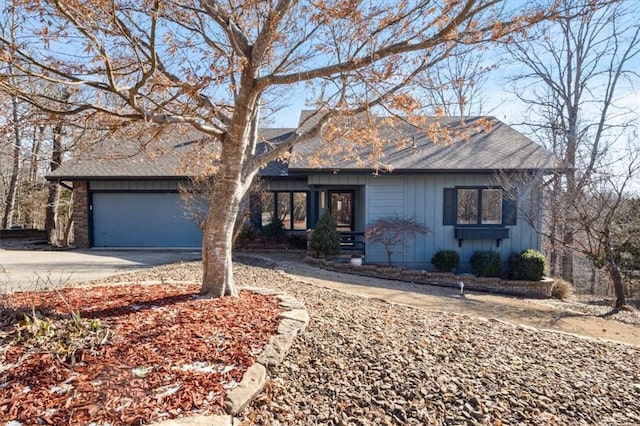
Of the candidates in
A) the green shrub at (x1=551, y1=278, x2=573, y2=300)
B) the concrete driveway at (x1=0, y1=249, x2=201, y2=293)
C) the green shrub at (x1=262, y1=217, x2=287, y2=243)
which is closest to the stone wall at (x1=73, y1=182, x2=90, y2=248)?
the concrete driveway at (x1=0, y1=249, x2=201, y2=293)

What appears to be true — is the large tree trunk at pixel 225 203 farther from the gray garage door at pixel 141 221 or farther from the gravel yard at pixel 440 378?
the gray garage door at pixel 141 221

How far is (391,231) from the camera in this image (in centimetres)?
1054

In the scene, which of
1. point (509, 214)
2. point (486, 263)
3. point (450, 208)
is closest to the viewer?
point (486, 263)

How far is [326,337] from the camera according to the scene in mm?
3441

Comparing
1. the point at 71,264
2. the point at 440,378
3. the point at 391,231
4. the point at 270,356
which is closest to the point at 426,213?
the point at 391,231

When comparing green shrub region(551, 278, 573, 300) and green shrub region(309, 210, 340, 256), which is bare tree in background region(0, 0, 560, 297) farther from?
green shrub region(551, 278, 573, 300)

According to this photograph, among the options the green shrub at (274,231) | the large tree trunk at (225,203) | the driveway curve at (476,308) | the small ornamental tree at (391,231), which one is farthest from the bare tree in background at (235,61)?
the green shrub at (274,231)

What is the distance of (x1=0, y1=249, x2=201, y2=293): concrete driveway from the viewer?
7.13m

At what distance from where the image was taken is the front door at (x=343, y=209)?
13.9 meters

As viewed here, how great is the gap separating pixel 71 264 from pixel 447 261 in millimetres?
9676

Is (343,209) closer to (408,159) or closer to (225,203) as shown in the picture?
(408,159)

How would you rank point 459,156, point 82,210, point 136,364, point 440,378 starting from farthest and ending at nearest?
point 82,210, point 459,156, point 440,378, point 136,364

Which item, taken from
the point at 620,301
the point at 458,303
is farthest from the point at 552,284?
the point at 458,303

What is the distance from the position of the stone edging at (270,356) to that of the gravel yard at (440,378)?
0.07 metres
